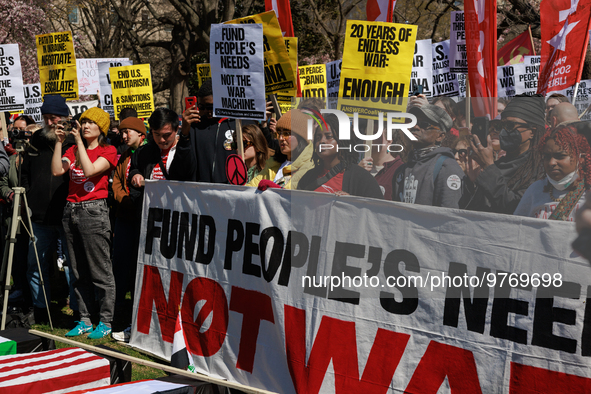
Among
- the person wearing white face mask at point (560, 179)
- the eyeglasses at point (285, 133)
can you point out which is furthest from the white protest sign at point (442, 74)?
the person wearing white face mask at point (560, 179)

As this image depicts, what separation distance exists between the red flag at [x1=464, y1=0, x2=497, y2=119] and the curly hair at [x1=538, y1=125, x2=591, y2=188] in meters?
3.84

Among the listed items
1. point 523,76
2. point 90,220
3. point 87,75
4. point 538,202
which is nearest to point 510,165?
point 538,202

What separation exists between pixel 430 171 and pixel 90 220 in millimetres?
3439

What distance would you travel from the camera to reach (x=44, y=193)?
19.8ft

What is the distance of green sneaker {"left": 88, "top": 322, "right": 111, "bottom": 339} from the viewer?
5477mm

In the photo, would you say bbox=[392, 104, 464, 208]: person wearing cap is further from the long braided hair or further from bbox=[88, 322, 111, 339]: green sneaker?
bbox=[88, 322, 111, 339]: green sneaker

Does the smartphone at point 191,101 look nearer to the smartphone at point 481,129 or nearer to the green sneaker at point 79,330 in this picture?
the green sneaker at point 79,330

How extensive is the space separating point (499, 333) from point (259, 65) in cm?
291

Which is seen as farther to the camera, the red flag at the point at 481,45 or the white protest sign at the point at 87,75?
the white protest sign at the point at 87,75

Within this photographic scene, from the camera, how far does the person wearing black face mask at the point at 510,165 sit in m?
3.06

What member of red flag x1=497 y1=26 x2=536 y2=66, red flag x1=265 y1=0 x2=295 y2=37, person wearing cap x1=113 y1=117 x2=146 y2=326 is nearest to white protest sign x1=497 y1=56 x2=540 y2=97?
red flag x1=497 y1=26 x2=536 y2=66

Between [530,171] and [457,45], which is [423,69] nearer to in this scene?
[457,45]

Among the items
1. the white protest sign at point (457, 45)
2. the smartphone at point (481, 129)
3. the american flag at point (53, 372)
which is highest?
the white protest sign at point (457, 45)

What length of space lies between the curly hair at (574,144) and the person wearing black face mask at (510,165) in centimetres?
→ 8
